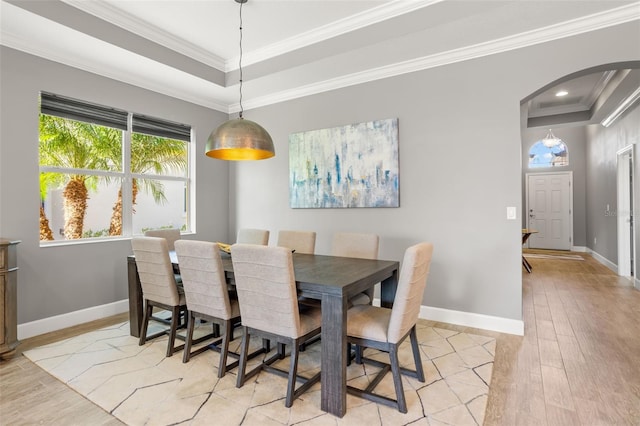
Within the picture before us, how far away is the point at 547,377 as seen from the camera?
2309mm

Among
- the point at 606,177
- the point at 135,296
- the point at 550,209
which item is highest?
the point at 606,177

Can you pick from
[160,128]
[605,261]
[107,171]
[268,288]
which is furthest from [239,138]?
[605,261]

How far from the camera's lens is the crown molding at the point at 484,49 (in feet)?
8.75

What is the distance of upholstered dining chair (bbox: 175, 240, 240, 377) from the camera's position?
2273 mm

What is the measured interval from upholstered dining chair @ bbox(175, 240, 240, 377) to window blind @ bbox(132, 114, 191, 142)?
240 centimetres

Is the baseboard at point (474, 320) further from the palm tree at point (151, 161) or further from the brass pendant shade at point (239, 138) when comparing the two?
the palm tree at point (151, 161)

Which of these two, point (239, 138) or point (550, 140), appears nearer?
point (239, 138)

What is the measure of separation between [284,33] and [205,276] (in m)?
2.55

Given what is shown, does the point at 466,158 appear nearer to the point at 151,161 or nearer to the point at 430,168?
the point at 430,168

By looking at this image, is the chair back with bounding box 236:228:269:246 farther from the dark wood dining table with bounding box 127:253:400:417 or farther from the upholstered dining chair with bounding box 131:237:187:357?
the dark wood dining table with bounding box 127:253:400:417

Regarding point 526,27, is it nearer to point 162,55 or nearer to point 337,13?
point 337,13

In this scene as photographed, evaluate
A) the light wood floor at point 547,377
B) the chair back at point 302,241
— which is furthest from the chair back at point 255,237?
the light wood floor at point 547,377

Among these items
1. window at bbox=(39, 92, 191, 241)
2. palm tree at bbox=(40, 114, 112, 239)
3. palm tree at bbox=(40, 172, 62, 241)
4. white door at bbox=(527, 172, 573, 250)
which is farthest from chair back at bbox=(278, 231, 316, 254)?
white door at bbox=(527, 172, 573, 250)

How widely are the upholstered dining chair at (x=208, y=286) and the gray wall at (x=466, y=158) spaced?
2001 millimetres
